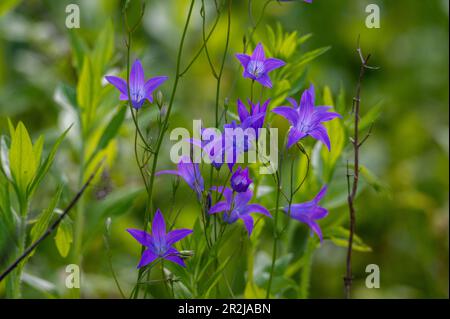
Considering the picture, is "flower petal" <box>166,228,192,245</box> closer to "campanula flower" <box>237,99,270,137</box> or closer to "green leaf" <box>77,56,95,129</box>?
"campanula flower" <box>237,99,270,137</box>

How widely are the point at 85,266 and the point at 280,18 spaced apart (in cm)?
133

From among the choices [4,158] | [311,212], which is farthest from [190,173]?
[4,158]

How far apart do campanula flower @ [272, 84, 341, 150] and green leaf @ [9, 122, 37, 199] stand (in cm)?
39

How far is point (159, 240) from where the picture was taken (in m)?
1.03

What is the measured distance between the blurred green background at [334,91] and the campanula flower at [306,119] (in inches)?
22.9

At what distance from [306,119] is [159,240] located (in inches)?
9.5

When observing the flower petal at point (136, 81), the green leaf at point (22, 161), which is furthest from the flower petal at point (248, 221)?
the green leaf at point (22, 161)

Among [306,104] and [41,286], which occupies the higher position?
[306,104]

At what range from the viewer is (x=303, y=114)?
103 centimetres

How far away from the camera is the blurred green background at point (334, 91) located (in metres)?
2.10

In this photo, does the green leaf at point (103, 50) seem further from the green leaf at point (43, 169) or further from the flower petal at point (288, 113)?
the flower petal at point (288, 113)

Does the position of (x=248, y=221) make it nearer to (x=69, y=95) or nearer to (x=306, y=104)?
(x=306, y=104)

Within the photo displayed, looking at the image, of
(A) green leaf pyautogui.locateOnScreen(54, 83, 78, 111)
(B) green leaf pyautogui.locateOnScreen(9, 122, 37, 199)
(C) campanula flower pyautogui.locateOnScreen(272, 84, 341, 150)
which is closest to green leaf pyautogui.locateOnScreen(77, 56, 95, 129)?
(A) green leaf pyautogui.locateOnScreen(54, 83, 78, 111)
